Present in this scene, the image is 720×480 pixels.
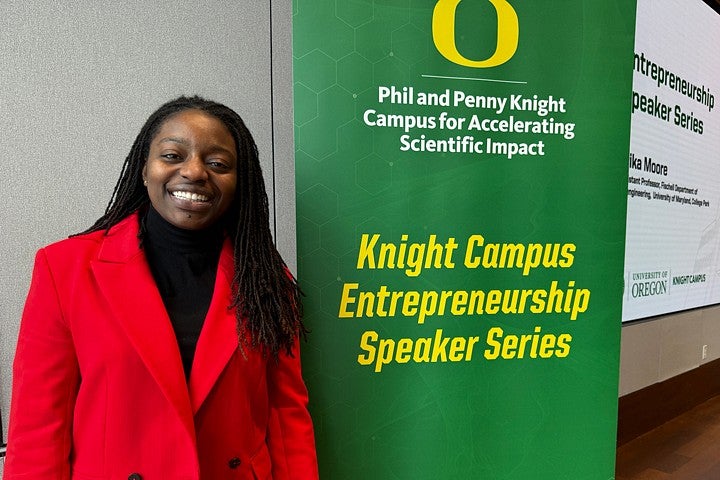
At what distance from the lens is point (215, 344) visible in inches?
37.9

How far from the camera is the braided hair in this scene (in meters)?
1.03

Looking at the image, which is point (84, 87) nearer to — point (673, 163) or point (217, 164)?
point (217, 164)

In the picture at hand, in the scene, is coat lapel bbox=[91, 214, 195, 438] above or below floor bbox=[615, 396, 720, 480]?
above

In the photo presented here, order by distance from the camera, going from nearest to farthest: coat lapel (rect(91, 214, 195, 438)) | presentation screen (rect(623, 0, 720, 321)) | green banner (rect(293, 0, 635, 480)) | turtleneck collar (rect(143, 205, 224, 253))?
coat lapel (rect(91, 214, 195, 438)) < turtleneck collar (rect(143, 205, 224, 253)) < green banner (rect(293, 0, 635, 480)) < presentation screen (rect(623, 0, 720, 321))

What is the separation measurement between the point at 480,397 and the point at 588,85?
103 cm

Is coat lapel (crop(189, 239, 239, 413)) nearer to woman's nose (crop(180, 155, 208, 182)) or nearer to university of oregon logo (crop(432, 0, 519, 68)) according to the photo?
woman's nose (crop(180, 155, 208, 182))

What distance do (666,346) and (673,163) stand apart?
4.14ft

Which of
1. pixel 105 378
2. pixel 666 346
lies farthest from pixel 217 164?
pixel 666 346

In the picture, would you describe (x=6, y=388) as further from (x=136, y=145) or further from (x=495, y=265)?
(x=495, y=265)

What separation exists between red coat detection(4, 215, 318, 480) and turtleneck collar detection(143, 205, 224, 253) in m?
0.05

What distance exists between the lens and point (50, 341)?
2.95ft

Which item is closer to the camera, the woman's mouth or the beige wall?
the woman's mouth

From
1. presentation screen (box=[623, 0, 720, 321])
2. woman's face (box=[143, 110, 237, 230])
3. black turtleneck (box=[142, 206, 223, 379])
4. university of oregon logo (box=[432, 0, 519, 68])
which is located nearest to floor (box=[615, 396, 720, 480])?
presentation screen (box=[623, 0, 720, 321])

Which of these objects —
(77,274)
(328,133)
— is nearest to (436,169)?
(328,133)
